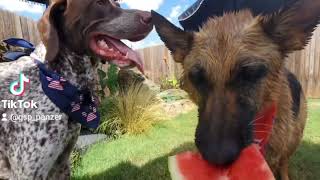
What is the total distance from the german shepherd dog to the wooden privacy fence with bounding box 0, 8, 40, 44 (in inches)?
246

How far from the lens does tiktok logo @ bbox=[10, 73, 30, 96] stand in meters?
3.32

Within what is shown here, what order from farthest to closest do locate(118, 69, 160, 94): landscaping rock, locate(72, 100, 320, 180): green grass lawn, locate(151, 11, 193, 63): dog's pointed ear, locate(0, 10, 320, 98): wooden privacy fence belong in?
locate(118, 69, 160, 94): landscaping rock, locate(0, 10, 320, 98): wooden privacy fence, locate(72, 100, 320, 180): green grass lawn, locate(151, 11, 193, 63): dog's pointed ear

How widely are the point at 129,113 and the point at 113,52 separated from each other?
5.20m

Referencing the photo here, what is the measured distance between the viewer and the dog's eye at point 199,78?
2.65m

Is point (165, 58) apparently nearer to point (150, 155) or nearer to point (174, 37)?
point (150, 155)

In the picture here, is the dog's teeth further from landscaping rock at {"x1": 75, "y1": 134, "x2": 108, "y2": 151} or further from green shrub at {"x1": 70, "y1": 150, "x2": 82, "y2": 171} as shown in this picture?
landscaping rock at {"x1": 75, "y1": 134, "x2": 108, "y2": 151}

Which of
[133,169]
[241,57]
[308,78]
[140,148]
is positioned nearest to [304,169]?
[133,169]

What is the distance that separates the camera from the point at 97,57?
11.5ft

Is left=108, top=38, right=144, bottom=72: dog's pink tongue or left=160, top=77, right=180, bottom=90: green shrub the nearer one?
left=108, top=38, right=144, bottom=72: dog's pink tongue

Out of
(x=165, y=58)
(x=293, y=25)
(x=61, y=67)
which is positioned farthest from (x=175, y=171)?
(x=165, y=58)

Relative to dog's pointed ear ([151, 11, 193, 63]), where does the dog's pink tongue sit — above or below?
below

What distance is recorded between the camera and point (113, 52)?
3463 millimetres

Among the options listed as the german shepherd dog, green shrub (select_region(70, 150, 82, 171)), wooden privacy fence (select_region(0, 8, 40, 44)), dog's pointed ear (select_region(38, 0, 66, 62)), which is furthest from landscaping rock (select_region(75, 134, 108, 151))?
the german shepherd dog

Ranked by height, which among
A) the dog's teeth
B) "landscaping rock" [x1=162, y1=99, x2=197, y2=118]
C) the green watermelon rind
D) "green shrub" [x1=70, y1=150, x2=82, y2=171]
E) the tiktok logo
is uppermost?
the dog's teeth
